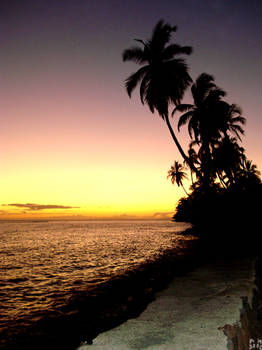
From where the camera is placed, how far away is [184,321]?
15.3 ft

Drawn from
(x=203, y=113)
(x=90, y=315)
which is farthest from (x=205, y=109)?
(x=90, y=315)

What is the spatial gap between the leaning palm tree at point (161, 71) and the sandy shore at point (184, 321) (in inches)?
684

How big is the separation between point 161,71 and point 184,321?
71.0ft

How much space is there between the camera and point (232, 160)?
33188 mm

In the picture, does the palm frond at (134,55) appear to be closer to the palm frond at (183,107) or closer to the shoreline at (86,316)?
the palm frond at (183,107)

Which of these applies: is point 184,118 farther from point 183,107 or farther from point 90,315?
point 90,315

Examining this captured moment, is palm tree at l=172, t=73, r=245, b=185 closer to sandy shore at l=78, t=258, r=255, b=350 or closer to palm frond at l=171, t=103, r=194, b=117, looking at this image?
palm frond at l=171, t=103, r=194, b=117

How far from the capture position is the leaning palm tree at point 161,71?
22594mm

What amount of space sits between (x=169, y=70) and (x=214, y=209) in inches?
688

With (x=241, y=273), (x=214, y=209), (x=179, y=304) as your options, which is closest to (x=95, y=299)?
(x=179, y=304)

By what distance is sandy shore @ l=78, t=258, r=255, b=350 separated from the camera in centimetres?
383

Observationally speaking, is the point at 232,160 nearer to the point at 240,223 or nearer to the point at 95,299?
the point at 240,223

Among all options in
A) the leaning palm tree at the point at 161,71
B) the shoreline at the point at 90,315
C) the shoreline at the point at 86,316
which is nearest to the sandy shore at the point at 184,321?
the shoreline at the point at 90,315

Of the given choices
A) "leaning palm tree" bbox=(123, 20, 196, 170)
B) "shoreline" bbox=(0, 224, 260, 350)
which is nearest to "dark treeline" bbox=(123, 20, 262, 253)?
"leaning palm tree" bbox=(123, 20, 196, 170)
